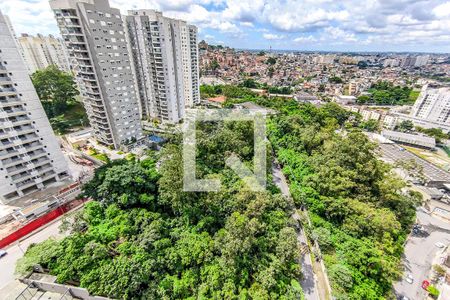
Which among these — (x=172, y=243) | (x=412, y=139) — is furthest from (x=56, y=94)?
(x=412, y=139)

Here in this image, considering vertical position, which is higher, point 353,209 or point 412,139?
point 353,209

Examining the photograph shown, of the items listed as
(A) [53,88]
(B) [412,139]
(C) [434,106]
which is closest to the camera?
(A) [53,88]

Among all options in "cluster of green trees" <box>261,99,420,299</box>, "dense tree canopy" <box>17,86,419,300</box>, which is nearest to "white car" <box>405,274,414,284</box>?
"dense tree canopy" <box>17,86,419,300</box>

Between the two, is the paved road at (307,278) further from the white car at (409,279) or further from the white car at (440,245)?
the white car at (440,245)

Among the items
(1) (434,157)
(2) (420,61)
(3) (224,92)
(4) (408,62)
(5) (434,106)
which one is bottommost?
(1) (434,157)

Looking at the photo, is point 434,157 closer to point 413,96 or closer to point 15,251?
point 413,96

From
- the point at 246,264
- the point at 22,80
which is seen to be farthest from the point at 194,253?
the point at 22,80

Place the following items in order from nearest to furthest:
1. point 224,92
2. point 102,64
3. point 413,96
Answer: point 102,64
point 224,92
point 413,96

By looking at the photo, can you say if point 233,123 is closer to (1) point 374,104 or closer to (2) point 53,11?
(2) point 53,11
